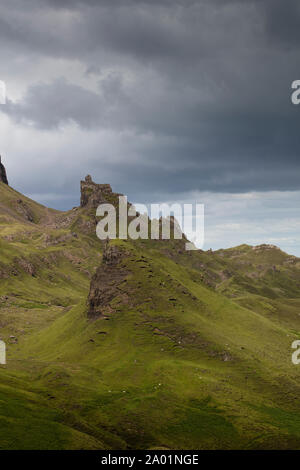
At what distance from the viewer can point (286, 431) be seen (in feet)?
446

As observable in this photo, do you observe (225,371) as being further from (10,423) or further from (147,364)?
(10,423)

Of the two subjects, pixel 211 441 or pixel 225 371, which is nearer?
pixel 211 441

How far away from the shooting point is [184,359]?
195 metres

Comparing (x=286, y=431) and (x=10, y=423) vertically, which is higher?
(x=10, y=423)

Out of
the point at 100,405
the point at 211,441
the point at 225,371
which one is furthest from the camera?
the point at 225,371

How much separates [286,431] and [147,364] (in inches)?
2811

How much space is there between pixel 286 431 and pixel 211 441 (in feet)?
92.6
